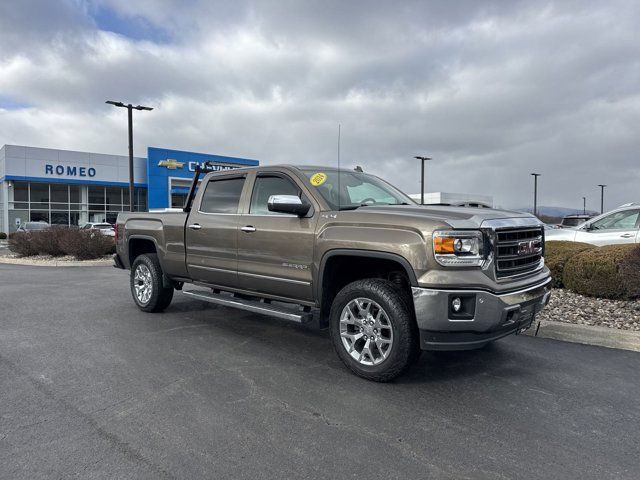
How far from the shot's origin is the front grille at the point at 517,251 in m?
3.94

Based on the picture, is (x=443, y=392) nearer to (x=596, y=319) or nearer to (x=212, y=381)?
(x=212, y=381)

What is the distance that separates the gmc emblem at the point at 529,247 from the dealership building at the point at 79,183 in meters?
36.0

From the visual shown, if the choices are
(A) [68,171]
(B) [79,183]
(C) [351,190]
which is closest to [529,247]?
(C) [351,190]

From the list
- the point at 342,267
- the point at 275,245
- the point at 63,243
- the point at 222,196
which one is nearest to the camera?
the point at 342,267

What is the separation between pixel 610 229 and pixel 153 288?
8940 millimetres

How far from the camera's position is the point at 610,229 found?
9539 millimetres

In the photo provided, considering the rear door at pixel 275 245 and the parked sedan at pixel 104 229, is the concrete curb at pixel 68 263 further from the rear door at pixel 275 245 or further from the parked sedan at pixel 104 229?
the rear door at pixel 275 245

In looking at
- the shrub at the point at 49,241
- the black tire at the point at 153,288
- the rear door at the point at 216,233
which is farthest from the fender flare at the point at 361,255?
the shrub at the point at 49,241

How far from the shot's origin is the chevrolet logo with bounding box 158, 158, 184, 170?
3736 cm

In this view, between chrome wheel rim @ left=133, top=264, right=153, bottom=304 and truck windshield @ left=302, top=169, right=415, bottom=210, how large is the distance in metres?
3.32

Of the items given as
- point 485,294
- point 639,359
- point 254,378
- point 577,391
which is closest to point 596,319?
point 639,359

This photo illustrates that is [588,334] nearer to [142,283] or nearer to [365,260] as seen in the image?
[365,260]

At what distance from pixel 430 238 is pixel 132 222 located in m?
5.15

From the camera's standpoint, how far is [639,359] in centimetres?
483
